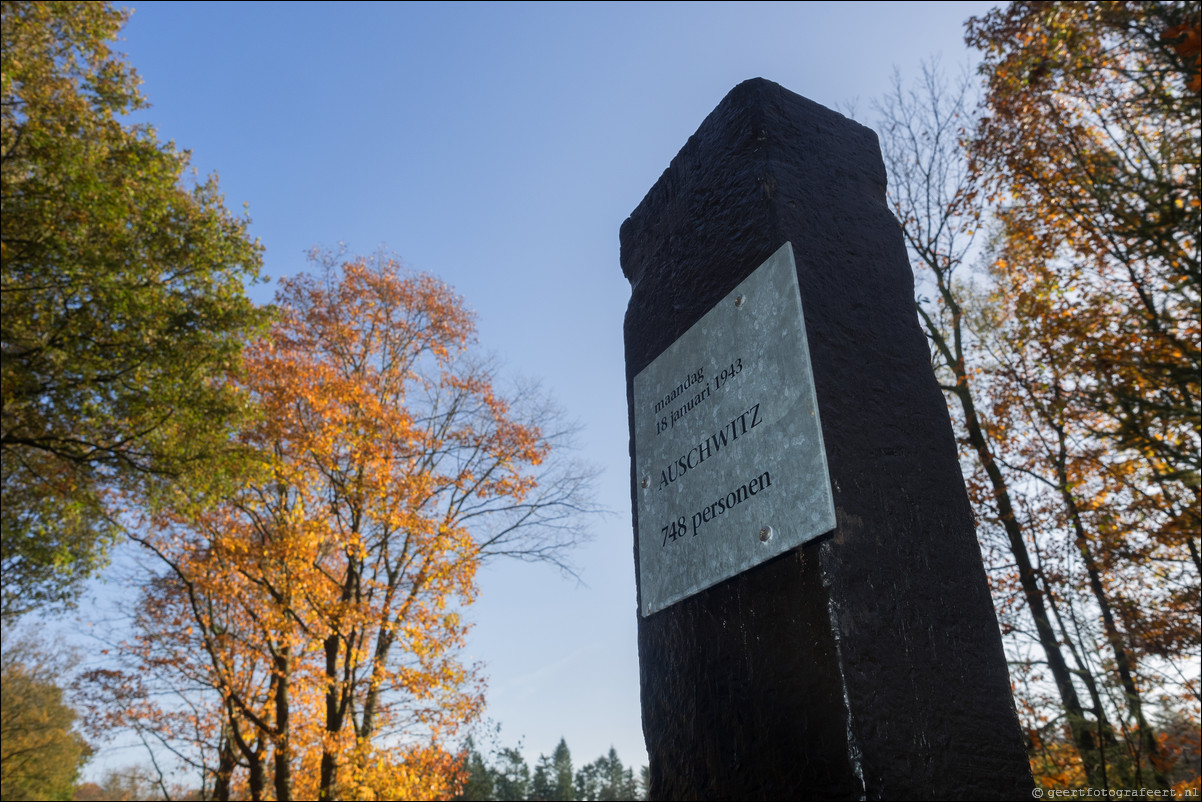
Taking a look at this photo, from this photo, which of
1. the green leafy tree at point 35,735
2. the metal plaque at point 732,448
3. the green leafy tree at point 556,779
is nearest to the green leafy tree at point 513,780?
the green leafy tree at point 556,779

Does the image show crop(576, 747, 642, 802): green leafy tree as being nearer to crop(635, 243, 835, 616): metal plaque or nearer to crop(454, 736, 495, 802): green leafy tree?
crop(454, 736, 495, 802): green leafy tree

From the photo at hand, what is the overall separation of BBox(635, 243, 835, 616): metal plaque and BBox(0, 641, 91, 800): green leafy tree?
2930cm

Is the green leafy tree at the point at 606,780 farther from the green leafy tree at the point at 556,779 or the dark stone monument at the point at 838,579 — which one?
the dark stone monument at the point at 838,579

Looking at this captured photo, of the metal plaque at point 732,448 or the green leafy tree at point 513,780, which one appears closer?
the metal plaque at point 732,448

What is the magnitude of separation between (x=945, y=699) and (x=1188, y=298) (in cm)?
976

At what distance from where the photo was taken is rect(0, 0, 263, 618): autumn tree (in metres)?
7.96

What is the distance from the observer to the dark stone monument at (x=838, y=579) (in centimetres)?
143

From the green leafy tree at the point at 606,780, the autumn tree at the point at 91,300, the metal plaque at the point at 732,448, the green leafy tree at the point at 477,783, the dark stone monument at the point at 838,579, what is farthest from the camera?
the green leafy tree at the point at 606,780

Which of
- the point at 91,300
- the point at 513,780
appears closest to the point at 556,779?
the point at 513,780

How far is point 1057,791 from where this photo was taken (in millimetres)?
5883

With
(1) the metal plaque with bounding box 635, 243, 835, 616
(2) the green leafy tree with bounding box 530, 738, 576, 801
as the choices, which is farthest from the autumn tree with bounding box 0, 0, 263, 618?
(2) the green leafy tree with bounding box 530, 738, 576, 801

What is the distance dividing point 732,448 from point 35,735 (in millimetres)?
34976

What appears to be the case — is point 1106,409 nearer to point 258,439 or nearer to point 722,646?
point 722,646

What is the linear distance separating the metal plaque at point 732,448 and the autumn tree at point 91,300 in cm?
808
